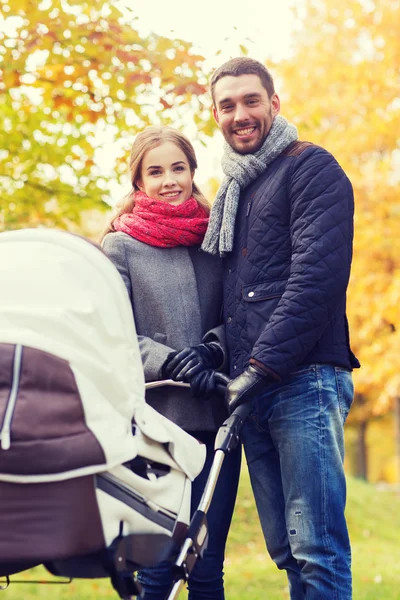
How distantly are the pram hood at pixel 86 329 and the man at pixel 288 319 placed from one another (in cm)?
49

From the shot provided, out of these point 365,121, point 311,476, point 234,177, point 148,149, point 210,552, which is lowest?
point 210,552

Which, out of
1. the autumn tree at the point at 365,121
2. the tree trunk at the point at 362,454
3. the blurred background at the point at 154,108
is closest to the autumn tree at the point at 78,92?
the blurred background at the point at 154,108

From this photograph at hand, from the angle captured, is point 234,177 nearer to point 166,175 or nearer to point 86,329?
point 166,175

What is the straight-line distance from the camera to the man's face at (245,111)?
339cm

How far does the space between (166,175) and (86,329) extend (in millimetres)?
1326

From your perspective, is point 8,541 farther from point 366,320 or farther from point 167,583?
point 366,320

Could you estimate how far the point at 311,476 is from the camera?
3031mm

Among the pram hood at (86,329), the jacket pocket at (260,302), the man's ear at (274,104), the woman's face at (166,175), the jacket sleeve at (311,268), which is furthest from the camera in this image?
the woman's face at (166,175)

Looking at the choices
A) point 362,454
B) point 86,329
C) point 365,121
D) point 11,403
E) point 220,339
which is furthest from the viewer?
point 362,454

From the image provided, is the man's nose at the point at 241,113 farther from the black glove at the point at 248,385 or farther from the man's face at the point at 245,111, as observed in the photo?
the black glove at the point at 248,385

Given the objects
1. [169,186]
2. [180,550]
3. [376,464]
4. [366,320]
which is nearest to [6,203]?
[169,186]

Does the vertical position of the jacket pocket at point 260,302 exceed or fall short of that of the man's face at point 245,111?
it falls short

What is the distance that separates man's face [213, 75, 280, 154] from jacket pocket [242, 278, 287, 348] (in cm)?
60

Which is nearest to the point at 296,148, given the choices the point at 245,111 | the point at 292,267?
the point at 245,111
